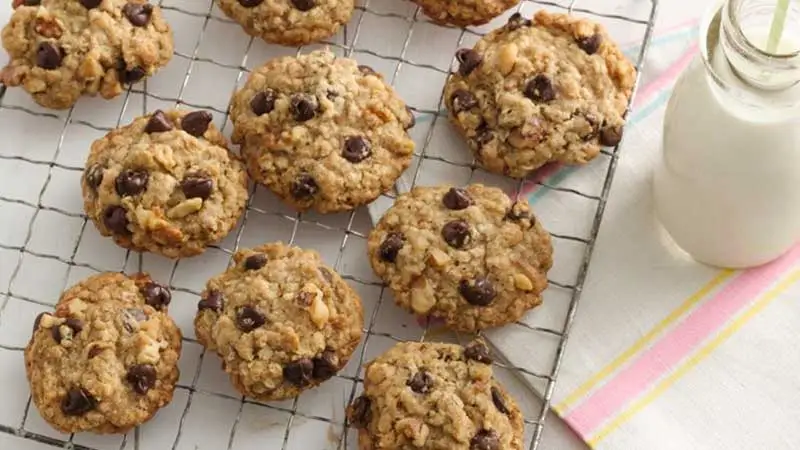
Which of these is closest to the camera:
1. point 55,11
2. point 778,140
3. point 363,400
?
point 778,140

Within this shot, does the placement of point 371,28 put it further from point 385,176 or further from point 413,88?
point 385,176

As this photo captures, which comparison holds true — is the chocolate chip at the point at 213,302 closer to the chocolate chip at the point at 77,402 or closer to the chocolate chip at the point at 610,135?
the chocolate chip at the point at 77,402

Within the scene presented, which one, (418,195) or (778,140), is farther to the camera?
(418,195)

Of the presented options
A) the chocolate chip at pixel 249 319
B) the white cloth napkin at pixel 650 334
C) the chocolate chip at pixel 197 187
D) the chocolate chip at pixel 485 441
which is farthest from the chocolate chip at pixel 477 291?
the chocolate chip at pixel 197 187

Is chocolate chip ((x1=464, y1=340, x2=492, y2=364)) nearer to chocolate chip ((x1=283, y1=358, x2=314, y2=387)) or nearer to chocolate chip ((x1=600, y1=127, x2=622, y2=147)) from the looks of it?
chocolate chip ((x1=283, y1=358, x2=314, y2=387))

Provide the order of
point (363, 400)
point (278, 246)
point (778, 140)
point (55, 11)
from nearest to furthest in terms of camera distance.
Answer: point (778, 140) → point (363, 400) → point (278, 246) → point (55, 11)

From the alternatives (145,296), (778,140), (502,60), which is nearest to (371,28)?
(502,60)

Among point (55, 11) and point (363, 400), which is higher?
point (55, 11)
